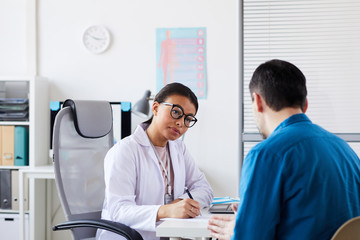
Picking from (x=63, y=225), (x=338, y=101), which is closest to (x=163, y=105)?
(x=63, y=225)

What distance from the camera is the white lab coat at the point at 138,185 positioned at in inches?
85.1

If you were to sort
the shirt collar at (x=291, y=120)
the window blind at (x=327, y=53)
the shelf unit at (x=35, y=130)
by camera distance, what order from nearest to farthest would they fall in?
the shirt collar at (x=291, y=120) < the window blind at (x=327, y=53) < the shelf unit at (x=35, y=130)

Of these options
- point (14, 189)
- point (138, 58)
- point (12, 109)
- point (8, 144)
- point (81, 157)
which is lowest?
point (14, 189)

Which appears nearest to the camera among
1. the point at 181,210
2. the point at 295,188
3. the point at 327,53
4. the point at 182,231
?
the point at 295,188

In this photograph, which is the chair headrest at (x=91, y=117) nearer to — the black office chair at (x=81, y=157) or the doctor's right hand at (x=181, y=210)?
the black office chair at (x=81, y=157)

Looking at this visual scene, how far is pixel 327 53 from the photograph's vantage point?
380 centimetres

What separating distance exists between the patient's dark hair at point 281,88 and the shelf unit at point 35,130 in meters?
3.02

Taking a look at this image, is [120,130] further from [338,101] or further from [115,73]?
[338,101]

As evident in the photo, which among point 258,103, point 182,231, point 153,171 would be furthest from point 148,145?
point 258,103

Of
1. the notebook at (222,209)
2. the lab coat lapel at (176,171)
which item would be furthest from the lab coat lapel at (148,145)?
the notebook at (222,209)

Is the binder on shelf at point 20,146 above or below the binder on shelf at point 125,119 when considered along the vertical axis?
below

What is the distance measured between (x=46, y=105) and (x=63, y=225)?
93.2 inches

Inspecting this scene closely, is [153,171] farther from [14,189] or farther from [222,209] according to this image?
[14,189]

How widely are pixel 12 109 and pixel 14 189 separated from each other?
0.65m
